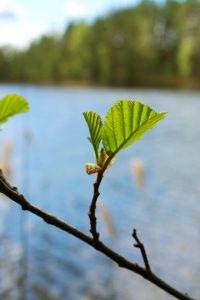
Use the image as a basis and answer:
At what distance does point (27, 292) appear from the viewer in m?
9.16

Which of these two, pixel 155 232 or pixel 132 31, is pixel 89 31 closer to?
pixel 132 31

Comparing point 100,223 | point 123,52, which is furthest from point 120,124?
point 123,52

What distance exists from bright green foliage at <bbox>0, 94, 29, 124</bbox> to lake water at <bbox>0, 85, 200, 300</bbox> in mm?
4159

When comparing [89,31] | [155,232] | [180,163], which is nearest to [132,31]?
[89,31]

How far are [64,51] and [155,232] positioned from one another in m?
52.3

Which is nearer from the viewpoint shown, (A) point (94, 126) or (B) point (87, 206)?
(A) point (94, 126)

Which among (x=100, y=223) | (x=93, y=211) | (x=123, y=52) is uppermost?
(x=93, y=211)

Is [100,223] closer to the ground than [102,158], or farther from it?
closer to the ground

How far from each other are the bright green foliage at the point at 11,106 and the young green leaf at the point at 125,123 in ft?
0.25

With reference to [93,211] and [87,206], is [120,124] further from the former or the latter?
[87,206]

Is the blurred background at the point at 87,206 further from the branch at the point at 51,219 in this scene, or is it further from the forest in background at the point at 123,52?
the forest in background at the point at 123,52

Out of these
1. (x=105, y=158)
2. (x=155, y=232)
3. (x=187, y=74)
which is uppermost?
(x=105, y=158)

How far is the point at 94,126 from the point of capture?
1.43 ft

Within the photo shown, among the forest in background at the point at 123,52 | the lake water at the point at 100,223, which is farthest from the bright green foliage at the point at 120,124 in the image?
the forest in background at the point at 123,52
